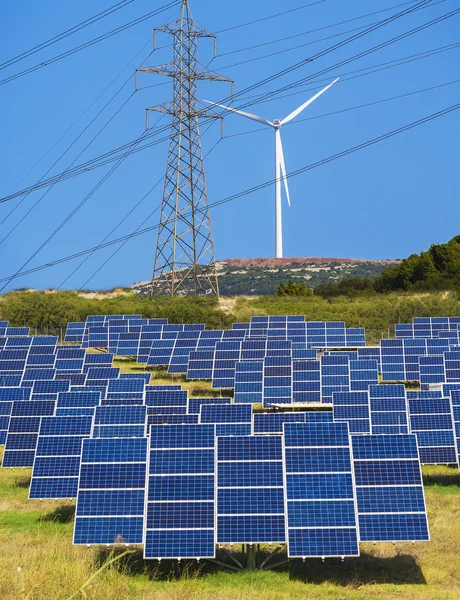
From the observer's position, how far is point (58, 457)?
19484 mm

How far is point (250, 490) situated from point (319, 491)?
1245 millimetres

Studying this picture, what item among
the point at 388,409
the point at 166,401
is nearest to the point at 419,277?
the point at 388,409

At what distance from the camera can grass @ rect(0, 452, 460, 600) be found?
40.6ft

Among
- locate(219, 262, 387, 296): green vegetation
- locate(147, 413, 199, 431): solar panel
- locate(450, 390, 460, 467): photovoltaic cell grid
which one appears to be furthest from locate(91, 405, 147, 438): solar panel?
locate(219, 262, 387, 296): green vegetation

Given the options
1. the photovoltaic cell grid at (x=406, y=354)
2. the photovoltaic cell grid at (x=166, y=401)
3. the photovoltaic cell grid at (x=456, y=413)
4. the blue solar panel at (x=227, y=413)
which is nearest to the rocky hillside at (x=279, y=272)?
the photovoltaic cell grid at (x=406, y=354)

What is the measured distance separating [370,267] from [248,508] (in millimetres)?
157899

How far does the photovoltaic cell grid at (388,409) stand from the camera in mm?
24516

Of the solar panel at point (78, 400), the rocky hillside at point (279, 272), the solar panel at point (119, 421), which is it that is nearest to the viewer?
the solar panel at point (119, 421)

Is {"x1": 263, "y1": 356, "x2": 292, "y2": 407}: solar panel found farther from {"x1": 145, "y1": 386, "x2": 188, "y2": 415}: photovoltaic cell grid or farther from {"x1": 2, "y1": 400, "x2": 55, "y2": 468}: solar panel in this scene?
{"x1": 2, "y1": 400, "x2": 55, "y2": 468}: solar panel

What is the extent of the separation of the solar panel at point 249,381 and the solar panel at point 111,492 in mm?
18897

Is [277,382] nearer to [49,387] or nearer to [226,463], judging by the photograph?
[49,387]

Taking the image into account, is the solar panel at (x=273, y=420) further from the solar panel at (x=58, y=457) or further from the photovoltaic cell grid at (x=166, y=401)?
the photovoltaic cell grid at (x=166, y=401)

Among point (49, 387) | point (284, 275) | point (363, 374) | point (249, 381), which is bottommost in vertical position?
point (49, 387)

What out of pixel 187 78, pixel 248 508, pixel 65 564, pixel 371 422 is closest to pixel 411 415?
pixel 371 422
